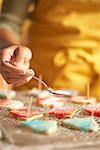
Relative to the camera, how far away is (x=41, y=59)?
1.74m

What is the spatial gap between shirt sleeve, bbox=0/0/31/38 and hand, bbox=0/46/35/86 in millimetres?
606

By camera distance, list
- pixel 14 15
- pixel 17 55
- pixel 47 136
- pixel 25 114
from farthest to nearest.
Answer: pixel 14 15 → pixel 17 55 → pixel 25 114 → pixel 47 136

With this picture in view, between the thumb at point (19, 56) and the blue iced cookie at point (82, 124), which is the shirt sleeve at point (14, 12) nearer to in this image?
the thumb at point (19, 56)

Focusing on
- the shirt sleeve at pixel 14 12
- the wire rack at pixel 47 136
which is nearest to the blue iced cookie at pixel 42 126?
the wire rack at pixel 47 136

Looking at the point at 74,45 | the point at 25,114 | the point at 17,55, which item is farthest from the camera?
the point at 74,45

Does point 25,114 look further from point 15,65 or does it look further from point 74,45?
point 74,45

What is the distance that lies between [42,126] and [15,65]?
24 centimetres

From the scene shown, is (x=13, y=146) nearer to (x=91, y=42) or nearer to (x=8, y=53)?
(x=8, y=53)

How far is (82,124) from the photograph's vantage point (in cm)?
93

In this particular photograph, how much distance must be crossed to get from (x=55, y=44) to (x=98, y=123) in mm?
762

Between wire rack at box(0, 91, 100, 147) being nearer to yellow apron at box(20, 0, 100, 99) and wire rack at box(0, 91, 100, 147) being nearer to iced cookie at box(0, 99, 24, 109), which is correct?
iced cookie at box(0, 99, 24, 109)

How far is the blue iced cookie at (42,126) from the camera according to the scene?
866 mm

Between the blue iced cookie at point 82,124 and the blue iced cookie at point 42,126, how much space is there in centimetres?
3

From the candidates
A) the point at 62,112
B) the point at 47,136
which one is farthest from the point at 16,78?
the point at 47,136
